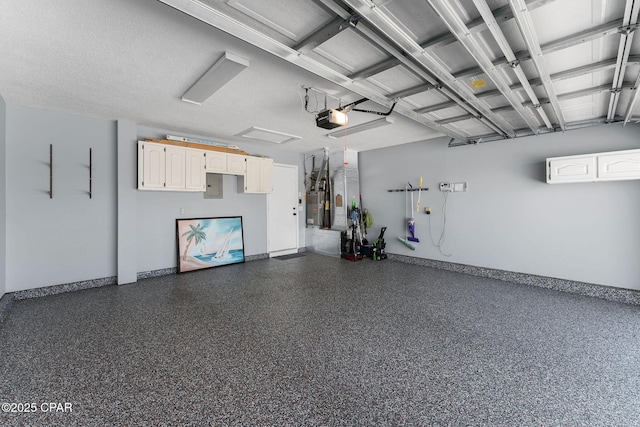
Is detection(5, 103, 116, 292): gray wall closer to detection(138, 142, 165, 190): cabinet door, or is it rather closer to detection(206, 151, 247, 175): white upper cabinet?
detection(138, 142, 165, 190): cabinet door

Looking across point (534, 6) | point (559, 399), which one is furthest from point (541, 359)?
point (534, 6)

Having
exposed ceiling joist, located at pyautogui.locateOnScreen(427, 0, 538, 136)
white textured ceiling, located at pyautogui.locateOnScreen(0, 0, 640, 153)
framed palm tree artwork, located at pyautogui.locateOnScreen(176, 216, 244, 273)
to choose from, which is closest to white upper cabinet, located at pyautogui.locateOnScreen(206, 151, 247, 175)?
framed palm tree artwork, located at pyautogui.locateOnScreen(176, 216, 244, 273)

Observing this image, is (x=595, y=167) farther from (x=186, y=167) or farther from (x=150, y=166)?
(x=150, y=166)

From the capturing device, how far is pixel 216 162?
5543mm

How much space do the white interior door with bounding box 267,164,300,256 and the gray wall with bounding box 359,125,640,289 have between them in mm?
2577

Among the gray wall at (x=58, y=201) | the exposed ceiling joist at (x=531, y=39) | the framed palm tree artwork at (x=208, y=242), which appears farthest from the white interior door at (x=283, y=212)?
→ the exposed ceiling joist at (x=531, y=39)

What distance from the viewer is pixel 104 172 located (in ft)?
15.2

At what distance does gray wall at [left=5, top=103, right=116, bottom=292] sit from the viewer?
3.95m

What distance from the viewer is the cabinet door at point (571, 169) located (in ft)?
12.9

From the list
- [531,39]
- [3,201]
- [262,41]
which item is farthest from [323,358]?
[3,201]

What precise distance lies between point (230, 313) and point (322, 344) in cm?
137

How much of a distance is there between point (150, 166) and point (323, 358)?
4290 mm

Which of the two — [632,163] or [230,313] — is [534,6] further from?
[230,313]

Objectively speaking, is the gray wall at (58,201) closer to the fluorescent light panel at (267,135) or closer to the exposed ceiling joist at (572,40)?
the fluorescent light panel at (267,135)
